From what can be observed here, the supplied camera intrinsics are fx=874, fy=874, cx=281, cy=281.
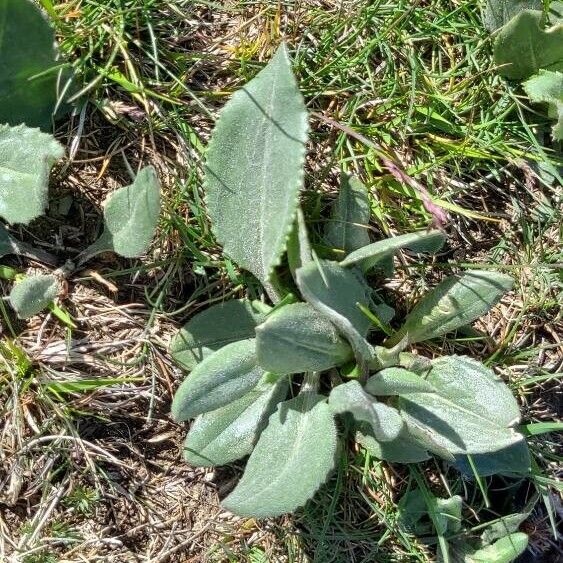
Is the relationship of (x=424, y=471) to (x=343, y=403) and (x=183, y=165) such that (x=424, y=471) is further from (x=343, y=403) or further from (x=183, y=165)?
(x=183, y=165)

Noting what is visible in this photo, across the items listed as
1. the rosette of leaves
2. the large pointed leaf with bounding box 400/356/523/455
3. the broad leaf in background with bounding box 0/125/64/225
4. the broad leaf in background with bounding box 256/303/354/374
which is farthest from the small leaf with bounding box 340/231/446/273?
the broad leaf in background with bounding box 0/125/64/225

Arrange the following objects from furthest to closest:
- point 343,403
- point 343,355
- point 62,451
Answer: point 62,451, point 343,355, point 343,403

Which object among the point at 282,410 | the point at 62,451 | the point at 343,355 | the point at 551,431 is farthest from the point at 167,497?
the point at 551,431

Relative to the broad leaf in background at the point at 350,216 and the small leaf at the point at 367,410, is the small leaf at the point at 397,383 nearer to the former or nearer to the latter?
the small leaf at the point at 367,410

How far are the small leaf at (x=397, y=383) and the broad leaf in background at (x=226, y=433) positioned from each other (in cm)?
26

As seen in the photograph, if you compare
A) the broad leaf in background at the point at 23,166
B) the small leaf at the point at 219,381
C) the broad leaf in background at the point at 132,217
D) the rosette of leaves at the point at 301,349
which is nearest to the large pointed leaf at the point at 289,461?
the rosette of leaves at the point at 301,349

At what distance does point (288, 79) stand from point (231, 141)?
20 cm

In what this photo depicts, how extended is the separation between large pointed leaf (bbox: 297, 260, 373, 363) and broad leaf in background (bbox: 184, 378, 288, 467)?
0.26 metres

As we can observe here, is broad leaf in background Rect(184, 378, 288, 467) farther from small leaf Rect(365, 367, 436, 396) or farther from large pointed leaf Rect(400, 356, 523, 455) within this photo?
large pointed leaf Rect(400, 356, 523, 455)

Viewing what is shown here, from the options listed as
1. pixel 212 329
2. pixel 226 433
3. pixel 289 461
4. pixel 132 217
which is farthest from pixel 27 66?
pixel 289 461

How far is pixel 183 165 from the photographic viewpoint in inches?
89.6

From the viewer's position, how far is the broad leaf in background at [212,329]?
2154mm

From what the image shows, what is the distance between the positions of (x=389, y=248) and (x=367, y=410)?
1.19 ft

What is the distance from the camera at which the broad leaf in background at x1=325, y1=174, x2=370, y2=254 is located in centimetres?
212
